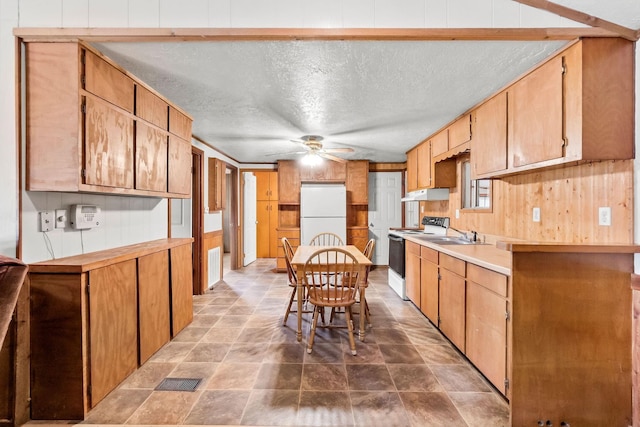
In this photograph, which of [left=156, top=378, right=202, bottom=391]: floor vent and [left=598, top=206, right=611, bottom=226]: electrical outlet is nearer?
[left=598, top=206, right=611, bottom=226]: electrical outlet

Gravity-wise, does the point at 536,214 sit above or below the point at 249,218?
above

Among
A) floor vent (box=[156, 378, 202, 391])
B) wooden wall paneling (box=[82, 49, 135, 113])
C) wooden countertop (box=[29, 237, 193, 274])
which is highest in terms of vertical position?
wooden wall paneling (box=[82, 49, 135, 113])

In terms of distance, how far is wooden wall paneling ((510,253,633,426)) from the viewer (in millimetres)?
1575

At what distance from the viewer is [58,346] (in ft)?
5.38

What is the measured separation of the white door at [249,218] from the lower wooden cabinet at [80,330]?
3.97 m

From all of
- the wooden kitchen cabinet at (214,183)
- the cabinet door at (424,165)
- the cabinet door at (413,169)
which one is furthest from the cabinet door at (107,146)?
the cabinet door at (413,169)

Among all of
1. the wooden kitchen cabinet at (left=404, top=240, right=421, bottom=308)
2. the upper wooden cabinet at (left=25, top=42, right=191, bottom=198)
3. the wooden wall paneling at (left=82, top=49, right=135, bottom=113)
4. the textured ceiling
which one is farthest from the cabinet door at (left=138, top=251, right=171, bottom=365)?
the wooden kitchen cabinet at (left=404, top=240, right=421, bottom=308)

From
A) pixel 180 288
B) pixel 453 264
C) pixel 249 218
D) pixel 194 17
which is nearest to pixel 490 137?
pixel 453 264

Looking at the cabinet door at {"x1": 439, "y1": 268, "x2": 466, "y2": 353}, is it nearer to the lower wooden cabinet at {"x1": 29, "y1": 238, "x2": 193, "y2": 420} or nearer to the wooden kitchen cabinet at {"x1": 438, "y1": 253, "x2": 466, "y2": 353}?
Result: the wooden kitchen cabinet at {"x1": 438, "y1": 253, "x2": 466, "y2": 353}

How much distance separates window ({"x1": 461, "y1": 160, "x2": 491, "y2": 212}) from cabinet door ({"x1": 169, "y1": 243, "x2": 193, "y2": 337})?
118 inches

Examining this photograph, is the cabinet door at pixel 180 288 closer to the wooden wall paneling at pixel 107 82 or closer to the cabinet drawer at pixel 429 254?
the wooden wall paneling at pixel 107 82

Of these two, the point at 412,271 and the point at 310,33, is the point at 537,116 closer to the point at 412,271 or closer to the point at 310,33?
the point at 310,33

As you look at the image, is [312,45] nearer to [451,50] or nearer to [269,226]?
[451,50]

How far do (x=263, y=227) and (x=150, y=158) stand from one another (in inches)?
196
